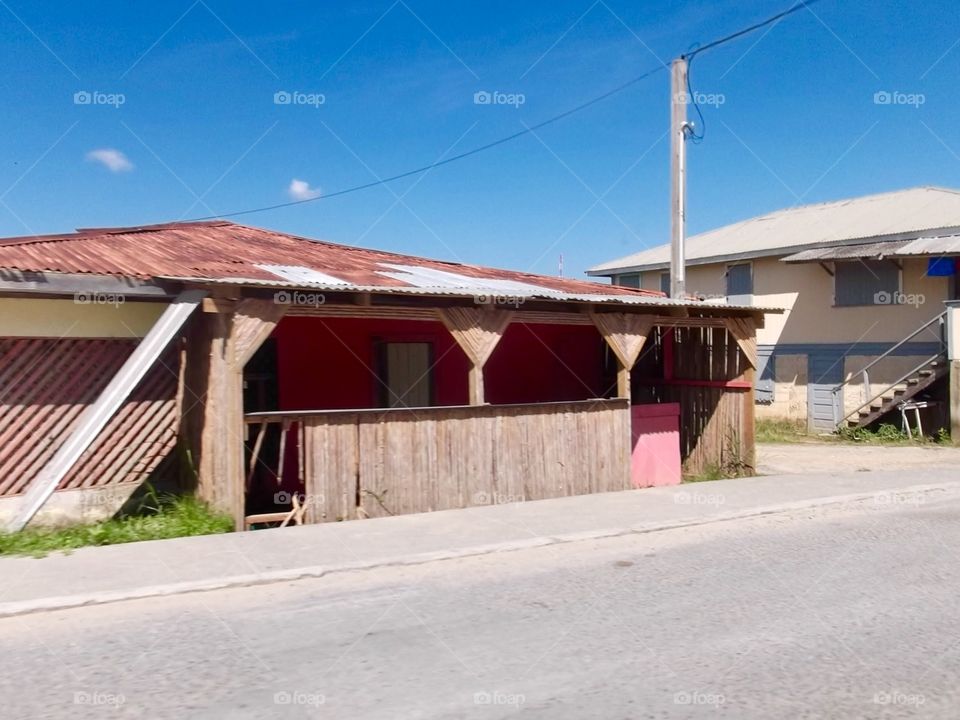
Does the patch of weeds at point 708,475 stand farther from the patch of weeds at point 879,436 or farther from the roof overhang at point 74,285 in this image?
the roof overhang at point 74,285

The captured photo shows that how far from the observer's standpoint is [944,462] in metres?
15.2

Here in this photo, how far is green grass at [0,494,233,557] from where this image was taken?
294 inches

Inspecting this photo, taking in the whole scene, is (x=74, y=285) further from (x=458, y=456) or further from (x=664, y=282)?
(x=664, y=282)

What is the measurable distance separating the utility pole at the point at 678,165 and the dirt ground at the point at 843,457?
3805mm

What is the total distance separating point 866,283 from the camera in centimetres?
2058

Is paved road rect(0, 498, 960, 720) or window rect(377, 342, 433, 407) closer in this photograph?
paved road rect(0, 498, 960, 720)

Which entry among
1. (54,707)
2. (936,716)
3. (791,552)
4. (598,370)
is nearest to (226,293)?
(54,707)

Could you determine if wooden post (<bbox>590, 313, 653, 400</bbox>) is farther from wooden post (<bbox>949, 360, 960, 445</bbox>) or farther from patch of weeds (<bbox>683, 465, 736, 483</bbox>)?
wooden post (<bbox>949, 360, 960, 445</bbox>)

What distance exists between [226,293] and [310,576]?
3095 mm

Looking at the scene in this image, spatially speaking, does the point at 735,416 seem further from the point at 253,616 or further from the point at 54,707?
the point at 54,707

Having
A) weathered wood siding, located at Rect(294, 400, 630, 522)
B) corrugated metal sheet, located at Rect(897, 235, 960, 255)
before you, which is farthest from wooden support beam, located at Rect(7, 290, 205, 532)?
corrugated metal sheet, located at Rect(897, 235, 960, 255)

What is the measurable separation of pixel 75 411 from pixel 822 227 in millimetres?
20535

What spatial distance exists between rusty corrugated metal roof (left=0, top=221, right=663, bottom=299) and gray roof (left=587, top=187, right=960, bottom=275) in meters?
9.51

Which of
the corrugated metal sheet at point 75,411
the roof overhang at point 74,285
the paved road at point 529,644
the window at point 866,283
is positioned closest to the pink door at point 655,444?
the paved road at point 529,644
